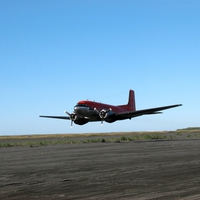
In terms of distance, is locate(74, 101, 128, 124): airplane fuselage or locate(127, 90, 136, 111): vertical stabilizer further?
locate(127, 90, 136, 111): vertical stabilizer

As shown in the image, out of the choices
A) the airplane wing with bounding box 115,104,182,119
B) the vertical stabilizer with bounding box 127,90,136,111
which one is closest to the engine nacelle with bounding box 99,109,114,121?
the airplane wing with bounding box 115,104,182,119

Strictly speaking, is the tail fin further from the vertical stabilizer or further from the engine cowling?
the engine cowling

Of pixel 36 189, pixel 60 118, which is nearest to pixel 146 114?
pixel 60 118

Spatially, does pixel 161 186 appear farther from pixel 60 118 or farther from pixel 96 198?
pixel 60 118

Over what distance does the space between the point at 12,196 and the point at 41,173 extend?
5955 mm

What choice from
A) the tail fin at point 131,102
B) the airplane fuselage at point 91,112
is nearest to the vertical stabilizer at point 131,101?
the tail fin at point 131,102

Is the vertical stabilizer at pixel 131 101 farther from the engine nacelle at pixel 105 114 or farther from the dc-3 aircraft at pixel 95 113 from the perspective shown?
the engine nacelle at pixel 105 114

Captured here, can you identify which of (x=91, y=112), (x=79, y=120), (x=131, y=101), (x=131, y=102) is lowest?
(x=79, y=120)

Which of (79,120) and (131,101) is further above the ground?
(131,101)

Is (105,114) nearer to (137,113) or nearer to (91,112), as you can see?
(91,112)

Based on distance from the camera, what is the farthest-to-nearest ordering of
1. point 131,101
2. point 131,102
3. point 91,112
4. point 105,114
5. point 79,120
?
point 131,101 < point 131,102 < point 79,120 < point 91,112 < point 105,114

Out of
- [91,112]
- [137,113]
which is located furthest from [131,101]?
[91,112]

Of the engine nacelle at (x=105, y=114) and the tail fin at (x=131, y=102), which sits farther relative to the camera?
the tail fin at (x=131, y=102)

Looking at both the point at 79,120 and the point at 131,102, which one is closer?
the point at 79,120
